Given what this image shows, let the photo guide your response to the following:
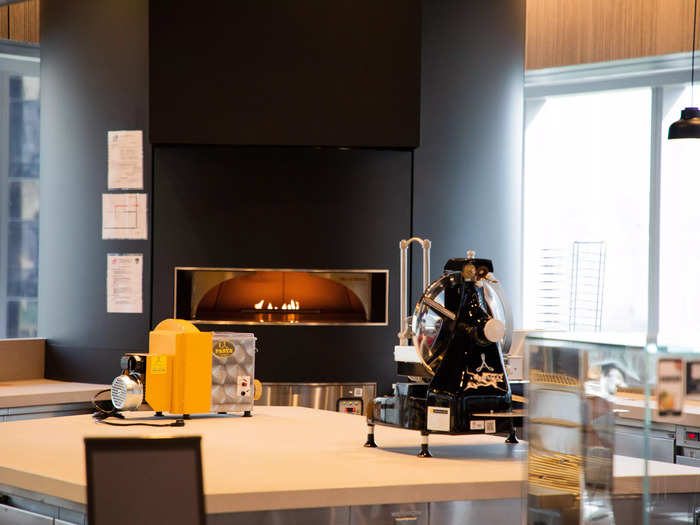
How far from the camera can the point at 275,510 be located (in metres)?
2.17

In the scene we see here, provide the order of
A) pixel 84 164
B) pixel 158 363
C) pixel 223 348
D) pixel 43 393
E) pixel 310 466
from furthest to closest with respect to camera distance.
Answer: pixel 84 164 → pixel 43 393 → pixel 223 348 → pixel 158 363 → pixel 310 466

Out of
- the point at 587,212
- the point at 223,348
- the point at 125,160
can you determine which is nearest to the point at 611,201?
the point at 587,212

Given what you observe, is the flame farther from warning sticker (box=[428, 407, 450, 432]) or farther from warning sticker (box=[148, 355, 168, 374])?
warning sticker (box=[428, 407, 450, 432])

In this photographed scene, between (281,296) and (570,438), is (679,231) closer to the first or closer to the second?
(281,296)

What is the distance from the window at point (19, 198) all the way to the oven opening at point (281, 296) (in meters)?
1.99

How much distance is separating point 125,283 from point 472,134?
2.00m

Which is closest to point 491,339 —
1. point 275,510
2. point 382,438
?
point 382,438

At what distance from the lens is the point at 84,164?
17.1ft

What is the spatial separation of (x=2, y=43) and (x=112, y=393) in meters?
3.67

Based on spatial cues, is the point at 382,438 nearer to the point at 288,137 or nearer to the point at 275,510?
the point at 275,510

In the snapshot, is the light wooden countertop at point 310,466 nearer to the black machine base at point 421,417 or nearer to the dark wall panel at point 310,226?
the black machine base at point 421,417

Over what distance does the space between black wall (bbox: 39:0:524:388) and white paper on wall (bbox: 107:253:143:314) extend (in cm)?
4

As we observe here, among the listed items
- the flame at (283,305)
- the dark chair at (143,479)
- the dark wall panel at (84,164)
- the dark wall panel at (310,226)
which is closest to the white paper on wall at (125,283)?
the dark wall panel at (84,164)

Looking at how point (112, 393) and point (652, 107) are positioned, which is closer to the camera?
point (112, 393)
